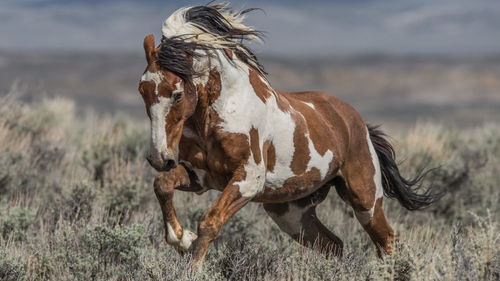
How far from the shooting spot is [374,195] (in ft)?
26.6

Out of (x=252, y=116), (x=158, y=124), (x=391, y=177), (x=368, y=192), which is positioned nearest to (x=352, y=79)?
(x=391, y=177)

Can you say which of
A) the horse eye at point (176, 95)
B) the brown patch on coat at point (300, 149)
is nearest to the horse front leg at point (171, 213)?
the horse eye at point (176, 95)

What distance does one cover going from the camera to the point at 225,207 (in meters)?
6.54

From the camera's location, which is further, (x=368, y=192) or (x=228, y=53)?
(x=368, y=192)

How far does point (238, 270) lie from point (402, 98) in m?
74.2

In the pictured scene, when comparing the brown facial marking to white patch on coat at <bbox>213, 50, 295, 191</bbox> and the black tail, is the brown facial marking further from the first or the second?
the black tail

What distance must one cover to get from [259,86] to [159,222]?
3.05 meters

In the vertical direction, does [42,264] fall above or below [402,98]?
above

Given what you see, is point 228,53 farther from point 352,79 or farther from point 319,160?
point 352,79

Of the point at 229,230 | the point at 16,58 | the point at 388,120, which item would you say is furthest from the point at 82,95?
the point at 229,230

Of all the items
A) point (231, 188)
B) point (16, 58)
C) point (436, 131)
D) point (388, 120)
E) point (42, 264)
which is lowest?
point (16, 58)

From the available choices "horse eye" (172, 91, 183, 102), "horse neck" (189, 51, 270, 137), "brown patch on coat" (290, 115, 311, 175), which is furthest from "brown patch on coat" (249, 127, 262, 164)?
"horse eye" (172, 91, 183, 102)

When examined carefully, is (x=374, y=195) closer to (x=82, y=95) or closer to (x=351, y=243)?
(x=351, y=243)

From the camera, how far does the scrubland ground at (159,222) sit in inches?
263
